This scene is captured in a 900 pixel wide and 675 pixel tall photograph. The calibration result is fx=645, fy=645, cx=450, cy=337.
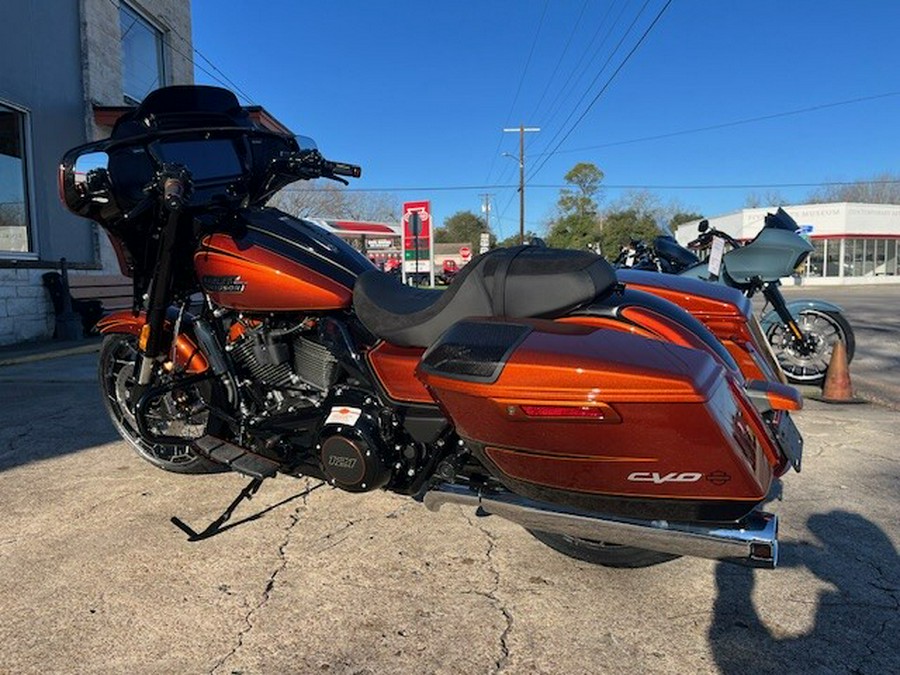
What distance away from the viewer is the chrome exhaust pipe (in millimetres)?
1802

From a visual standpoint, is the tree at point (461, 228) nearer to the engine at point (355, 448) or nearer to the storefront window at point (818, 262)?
the storefront window at point (818, 262)

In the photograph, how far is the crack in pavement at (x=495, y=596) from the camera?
2.04m

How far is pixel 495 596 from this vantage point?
2.40 m

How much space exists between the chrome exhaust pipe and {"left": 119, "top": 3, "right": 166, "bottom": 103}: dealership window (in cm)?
1296

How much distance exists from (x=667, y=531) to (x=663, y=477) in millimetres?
179

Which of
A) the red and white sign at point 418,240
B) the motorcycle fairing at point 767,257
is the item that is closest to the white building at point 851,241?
the red and white sign at point 418,240

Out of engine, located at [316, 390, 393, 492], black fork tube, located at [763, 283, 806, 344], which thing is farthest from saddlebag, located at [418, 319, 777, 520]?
black fork tube, located at [763, 283, 806, 344]

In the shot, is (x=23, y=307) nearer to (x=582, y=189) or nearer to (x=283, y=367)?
(x=283, y=367)

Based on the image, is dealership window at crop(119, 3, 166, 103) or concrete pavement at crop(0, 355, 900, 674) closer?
concrete pavement at crop(0, 355, 900, 674)

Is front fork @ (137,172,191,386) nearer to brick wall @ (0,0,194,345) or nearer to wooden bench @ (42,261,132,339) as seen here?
wooden bench @ (42,261,132,339)

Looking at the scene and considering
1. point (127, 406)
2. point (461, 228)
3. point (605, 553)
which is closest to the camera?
point (605, 553)

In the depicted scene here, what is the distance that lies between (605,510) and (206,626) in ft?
4.67

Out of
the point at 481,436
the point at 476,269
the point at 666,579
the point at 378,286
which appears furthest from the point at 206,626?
the point at 666,579

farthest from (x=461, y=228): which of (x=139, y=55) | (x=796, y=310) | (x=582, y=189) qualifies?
(x=796, y=310)
